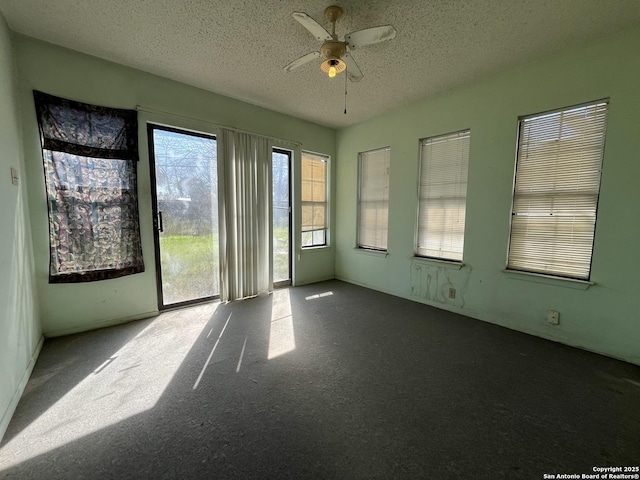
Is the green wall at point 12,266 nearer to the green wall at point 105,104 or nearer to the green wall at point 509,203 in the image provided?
the green wall at point 105,104

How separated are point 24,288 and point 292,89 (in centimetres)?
323

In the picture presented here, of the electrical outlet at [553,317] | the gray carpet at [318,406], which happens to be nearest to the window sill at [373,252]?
the gray carpet at [318,406]

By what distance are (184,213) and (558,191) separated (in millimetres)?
4105

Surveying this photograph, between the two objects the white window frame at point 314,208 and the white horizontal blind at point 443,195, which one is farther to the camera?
the white window frame at point 314,208

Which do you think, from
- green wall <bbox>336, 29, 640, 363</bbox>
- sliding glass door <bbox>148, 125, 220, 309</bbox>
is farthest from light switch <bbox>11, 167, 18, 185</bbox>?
green wall <bbox>336, 29, 640, 363</bbox>

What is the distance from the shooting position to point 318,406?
1.70 meters

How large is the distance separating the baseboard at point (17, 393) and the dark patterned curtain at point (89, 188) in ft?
2.23

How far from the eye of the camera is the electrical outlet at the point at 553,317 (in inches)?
101

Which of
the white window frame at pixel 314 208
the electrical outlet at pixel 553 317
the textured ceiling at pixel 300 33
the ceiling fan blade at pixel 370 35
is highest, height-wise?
the textured ceiling at pixel 300 33

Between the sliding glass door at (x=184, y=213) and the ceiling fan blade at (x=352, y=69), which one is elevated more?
the ceiling fan blade at (x=352, y=69)

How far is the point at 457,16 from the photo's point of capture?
200 cm

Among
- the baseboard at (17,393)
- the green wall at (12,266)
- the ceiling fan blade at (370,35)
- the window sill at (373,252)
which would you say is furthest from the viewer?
the window sill at (373,252)

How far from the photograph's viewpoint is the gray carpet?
1.32 metres

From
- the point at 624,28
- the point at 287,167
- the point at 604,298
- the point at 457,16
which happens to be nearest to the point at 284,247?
the point at 287,167
